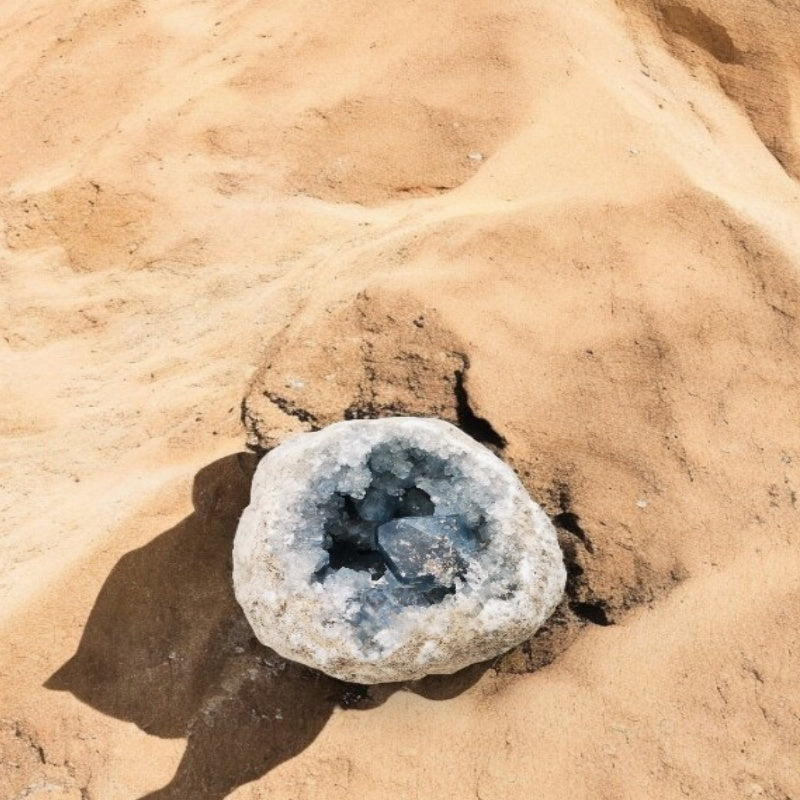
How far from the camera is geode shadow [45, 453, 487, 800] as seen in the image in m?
2.20

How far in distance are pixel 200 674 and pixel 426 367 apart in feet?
3.61

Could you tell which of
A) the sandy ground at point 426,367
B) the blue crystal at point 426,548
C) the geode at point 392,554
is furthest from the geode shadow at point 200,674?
the blue crystal at point 426,548

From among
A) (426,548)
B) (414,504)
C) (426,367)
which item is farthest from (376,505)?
(426,367)

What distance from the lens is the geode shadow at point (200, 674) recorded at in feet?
7.21

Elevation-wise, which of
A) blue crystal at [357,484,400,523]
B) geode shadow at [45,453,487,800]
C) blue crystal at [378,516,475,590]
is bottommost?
geode shadow at [45,453,487,800]

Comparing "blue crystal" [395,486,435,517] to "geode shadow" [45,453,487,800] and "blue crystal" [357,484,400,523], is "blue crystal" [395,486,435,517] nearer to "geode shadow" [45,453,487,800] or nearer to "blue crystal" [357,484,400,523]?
"blue crystal" [357,484,400,523]

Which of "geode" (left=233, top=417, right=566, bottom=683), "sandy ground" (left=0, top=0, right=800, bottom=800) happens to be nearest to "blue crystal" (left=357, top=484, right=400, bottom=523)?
"geode" (left=233, top=417, right=566, bottom=683)

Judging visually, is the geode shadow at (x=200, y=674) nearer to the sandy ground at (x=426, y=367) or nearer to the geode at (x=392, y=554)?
the sandy ground at (x=426, y=367)

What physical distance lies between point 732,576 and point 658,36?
8.35ft

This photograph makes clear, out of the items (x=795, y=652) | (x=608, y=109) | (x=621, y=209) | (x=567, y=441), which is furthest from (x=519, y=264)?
(x=795, y=652)

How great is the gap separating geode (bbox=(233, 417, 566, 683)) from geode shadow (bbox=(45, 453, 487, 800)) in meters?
0.27

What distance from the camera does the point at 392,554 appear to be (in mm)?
2053

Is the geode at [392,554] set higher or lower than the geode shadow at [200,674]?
higher

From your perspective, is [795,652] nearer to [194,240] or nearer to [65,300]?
[194,240]
